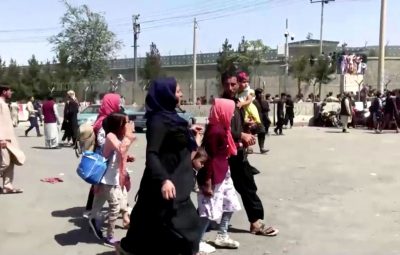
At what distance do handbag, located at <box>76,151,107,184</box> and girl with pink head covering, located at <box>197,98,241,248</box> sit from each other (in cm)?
104

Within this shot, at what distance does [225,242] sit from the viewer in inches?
246

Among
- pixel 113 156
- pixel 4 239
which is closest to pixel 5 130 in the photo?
pixel 4 239

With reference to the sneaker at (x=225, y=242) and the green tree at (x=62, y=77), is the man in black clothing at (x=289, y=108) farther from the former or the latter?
the green tree at (x=62, y=77)

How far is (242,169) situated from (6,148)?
4.35 meters

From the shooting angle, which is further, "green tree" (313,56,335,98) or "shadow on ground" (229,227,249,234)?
"green tree" (313,56,335,98)

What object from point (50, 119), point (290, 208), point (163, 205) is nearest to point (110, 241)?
point (163, 205)

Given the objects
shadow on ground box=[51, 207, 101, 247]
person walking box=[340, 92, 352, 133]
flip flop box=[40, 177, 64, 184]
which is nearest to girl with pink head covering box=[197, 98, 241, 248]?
shadow on ground box=[51, 207, 101, 247]

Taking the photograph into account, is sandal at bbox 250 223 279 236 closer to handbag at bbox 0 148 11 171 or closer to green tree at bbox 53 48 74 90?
handbag at bbox 0 148 11 171

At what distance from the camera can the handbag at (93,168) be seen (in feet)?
20.4

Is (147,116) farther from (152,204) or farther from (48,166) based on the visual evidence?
(48,166)

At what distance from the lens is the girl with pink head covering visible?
5961 mm

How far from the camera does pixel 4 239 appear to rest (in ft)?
22.2

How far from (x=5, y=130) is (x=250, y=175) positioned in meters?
4.43

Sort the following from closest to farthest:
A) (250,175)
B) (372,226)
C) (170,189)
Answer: (170,189) < (250,175) < (372,226)
